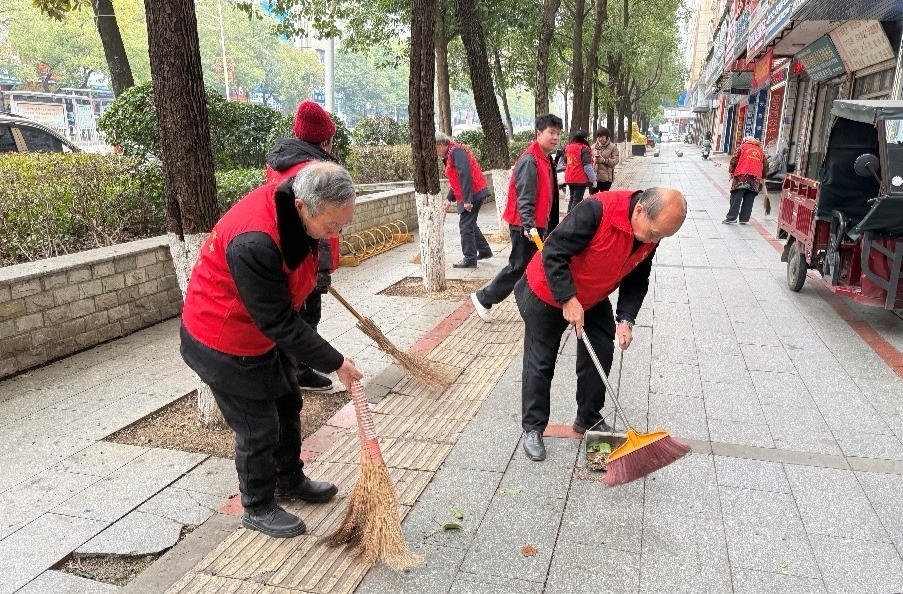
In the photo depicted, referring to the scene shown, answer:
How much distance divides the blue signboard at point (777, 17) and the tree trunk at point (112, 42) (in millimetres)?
11253

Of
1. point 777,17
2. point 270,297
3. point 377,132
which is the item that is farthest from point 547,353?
point 377,132

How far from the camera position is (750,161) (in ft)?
36.2

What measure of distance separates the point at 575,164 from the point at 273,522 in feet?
28.4

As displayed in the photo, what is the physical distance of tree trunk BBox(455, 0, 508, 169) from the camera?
9570 mm

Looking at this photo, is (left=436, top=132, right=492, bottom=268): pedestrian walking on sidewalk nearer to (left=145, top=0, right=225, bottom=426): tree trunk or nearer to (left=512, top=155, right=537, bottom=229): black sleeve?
(left=512, top=155, right=537, bottom=229): black sleeve

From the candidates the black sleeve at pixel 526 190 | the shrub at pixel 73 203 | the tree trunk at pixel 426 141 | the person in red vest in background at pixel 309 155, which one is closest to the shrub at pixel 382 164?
the tree trunk at pixel 426 141

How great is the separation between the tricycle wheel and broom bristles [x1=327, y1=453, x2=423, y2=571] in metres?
5.66

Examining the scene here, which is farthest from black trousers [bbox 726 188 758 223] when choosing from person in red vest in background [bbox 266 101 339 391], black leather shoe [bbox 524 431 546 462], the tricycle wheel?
black leather shoe [bbox 524 431 546 462]

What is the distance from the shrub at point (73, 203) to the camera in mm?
5508

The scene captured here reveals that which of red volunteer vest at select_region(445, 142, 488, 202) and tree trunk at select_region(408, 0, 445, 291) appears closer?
tree trunk at select_region(408, 0, 445, 291)

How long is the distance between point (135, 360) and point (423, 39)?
13.1ft

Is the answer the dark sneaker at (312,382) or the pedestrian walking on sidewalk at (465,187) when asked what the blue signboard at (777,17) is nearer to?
the pedestrian walking on sidewalk at (465,187)

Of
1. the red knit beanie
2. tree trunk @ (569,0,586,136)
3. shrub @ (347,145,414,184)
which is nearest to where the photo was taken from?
the red knit beanie

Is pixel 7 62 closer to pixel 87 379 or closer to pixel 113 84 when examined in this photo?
pixel 113 84
